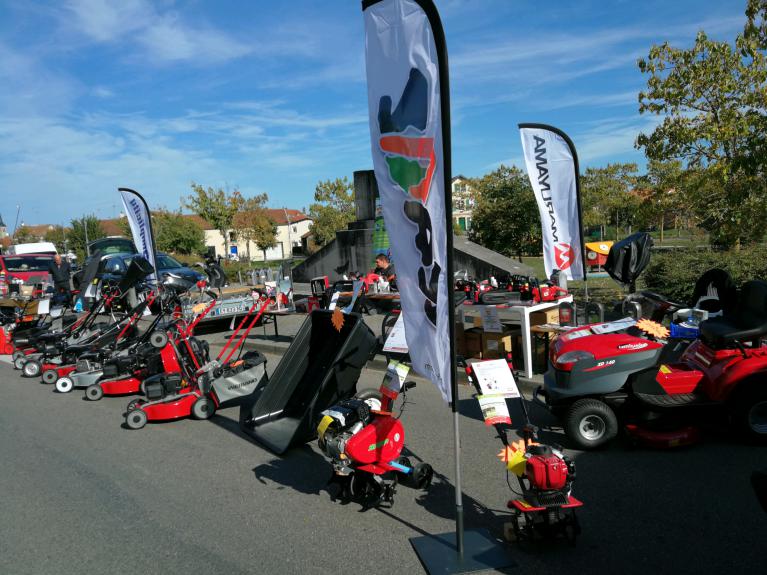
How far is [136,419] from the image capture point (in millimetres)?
6953

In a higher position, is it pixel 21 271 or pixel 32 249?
Answer: pixel 32 249

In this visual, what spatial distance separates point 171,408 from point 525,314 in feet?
15.8

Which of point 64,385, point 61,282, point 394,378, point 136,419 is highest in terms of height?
point 61,282

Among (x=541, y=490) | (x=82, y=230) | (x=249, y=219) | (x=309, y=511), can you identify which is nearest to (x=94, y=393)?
(x=309, y=511)

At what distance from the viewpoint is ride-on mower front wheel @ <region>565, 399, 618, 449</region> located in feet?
17.1

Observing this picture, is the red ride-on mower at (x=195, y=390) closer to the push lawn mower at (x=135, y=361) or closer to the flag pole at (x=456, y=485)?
the push lawn mower at (x=135, y=361)

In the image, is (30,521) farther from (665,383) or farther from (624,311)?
(624,311)

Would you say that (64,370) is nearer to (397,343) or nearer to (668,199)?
(397,343)

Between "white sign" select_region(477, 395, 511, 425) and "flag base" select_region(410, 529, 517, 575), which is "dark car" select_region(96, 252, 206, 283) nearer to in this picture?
"flag base" select_region(410, 529, 517, 575)

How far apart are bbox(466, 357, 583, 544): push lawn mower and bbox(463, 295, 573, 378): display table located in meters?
3.82

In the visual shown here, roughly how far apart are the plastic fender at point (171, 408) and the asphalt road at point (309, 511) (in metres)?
0.61

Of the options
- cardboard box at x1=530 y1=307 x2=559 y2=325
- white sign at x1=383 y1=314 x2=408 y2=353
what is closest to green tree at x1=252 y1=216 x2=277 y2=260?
cardboard box at x1=530 y1=307 x2=559 y2=325

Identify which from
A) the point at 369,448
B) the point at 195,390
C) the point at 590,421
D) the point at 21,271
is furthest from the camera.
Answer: the point at 21,271

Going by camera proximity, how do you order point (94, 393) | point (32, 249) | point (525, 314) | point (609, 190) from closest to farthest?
point (525, 314) < point (94, 393) < point (32, 249) < point (609, 190)
